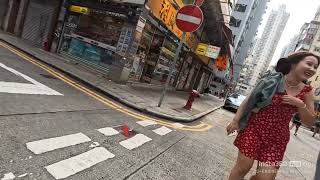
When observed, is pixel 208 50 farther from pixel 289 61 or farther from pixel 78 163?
pixel 78 163

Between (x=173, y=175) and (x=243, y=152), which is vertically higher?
(x=243, y=152)

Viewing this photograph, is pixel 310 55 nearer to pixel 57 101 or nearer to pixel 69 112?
pixel 69 112

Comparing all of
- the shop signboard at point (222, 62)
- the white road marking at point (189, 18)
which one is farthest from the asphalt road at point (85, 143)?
the shop signboard at point (222, 62)

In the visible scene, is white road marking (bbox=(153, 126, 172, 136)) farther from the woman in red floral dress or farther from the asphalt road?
the woman in red floral dress

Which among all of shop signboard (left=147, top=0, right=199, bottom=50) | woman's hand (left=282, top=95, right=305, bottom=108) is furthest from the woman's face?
shop signboard (left=147, top=0, right=199, bottom=50)

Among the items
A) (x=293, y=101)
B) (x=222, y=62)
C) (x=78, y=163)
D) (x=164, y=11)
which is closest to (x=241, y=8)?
(x=222, y=62)

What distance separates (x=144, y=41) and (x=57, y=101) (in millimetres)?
8452

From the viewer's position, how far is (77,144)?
4.55 meters

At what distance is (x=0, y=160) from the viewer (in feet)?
11.0

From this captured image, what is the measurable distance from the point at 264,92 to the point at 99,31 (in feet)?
40.3

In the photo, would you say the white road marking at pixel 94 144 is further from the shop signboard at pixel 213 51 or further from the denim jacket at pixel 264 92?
the shop signboard at pixel 213 51

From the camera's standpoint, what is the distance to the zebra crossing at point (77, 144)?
3594 millimetres

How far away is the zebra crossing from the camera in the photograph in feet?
11.8

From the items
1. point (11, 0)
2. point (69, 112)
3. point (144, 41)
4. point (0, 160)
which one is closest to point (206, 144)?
point (69, 112)
